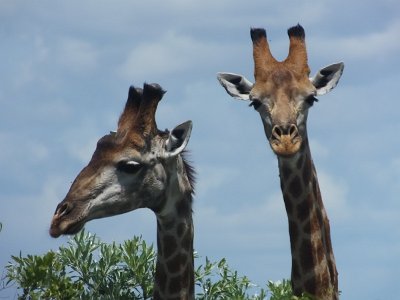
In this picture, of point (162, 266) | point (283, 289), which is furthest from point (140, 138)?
point (283, 289)

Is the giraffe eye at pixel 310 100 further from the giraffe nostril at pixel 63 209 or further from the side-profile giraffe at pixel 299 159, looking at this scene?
the giraffe nostril at pixel 63 209

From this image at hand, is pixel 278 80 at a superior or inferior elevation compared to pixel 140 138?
superior

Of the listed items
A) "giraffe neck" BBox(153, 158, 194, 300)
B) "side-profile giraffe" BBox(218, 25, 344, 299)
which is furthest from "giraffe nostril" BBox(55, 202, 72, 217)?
"side-profile giraffe" BBox(218, 25, 344, 299)

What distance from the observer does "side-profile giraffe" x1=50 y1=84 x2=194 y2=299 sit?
42.5 ft

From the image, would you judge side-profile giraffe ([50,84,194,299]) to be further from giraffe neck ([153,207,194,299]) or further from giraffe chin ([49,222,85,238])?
giraffe chin ([49,222,85,238])

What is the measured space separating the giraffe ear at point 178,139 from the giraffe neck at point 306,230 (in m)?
1.18

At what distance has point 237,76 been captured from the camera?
1479 cm

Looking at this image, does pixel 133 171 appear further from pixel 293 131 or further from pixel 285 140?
pixel 293 131

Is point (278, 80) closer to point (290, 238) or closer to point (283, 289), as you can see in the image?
point (290, 238)

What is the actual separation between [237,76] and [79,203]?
3.17 metres

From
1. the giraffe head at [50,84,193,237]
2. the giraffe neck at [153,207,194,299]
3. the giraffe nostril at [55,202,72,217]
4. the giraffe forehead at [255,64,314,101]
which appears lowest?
the giraffe neck at [153,207,194,299]

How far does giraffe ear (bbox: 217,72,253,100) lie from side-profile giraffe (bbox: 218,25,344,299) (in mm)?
56

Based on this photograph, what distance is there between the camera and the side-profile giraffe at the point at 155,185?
511 inches

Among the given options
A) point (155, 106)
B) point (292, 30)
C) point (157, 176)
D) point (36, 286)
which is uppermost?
point (292, 30)
